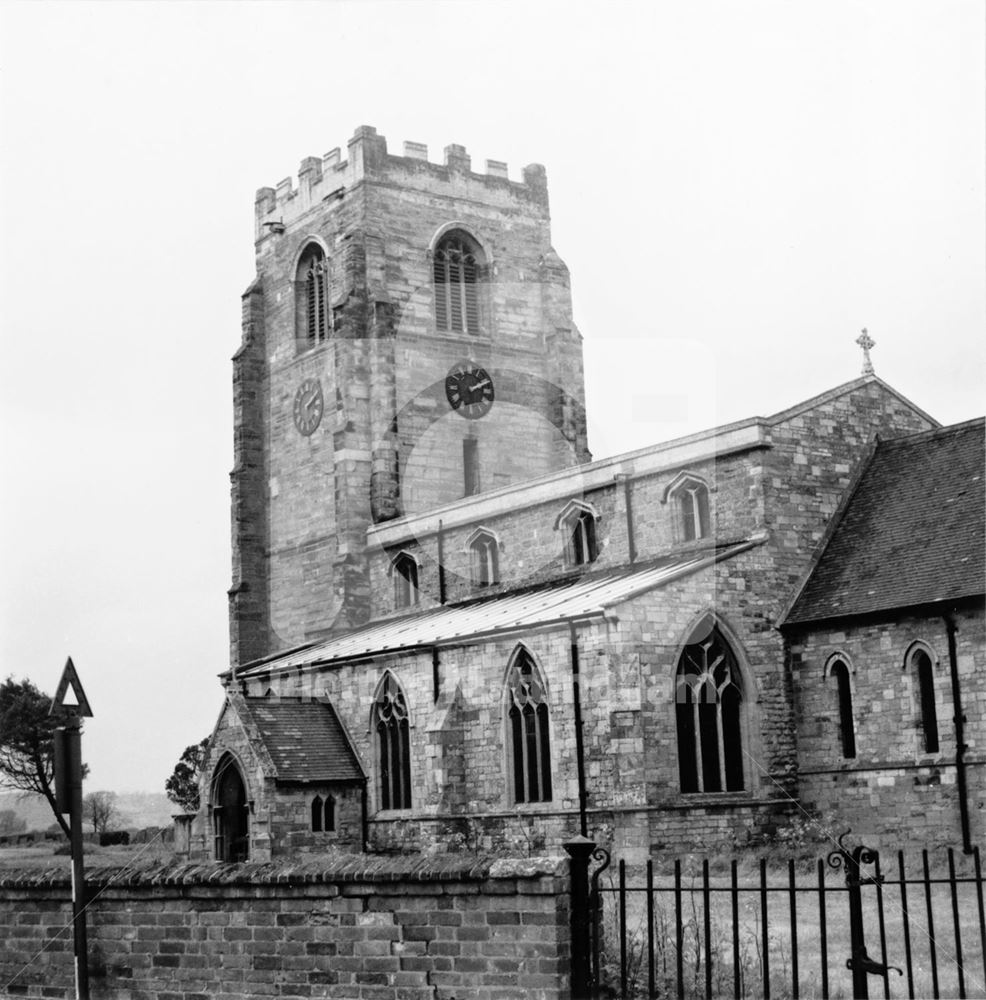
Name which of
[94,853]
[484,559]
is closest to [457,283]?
[484,559]

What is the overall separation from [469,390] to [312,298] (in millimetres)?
5812

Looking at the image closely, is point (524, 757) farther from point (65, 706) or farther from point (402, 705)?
point (65, 706)

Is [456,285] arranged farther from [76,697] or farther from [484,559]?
[76,697]

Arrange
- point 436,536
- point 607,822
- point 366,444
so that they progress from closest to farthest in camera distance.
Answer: point 607,822 < point 436,536 < point 366,444

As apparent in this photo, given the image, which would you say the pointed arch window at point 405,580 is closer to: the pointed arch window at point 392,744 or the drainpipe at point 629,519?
the pointed arch window at point 392,744

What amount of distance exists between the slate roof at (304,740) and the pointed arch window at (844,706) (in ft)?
35.6

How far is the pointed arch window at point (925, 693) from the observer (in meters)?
28.2

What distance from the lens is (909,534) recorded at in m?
30.5

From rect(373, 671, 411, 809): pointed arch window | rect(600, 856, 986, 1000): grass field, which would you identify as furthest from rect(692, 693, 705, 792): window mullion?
rect(373, 671, 411, 809): pointed arch window

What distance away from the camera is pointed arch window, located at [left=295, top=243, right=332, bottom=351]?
46844 mm

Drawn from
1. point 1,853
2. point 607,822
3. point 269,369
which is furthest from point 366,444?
point 1,853

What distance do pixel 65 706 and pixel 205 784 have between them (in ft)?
64.0

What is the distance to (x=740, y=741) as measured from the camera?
3023cm

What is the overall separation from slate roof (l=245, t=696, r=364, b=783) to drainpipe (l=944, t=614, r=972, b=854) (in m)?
13.3
